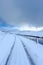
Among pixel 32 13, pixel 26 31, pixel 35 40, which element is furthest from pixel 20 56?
pixel 32 13

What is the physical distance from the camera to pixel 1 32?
2.99 feet

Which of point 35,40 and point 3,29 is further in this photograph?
A: point 3,29

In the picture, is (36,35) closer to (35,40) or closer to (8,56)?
(35,40)

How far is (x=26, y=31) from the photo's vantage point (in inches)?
36.9

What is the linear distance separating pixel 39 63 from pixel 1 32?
520 millimetres

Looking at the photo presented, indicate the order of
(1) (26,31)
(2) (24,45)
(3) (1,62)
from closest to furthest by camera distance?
1. (3) (1,62)
2. (2) (24,45)
3. (1) (26,31)

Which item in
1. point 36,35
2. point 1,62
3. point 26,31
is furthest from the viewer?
point 26,31

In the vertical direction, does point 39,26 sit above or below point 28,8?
below

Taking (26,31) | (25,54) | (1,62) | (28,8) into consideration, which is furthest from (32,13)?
(1,62)

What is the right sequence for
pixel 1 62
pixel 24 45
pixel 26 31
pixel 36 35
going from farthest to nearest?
pixel 26 31, pixel 36 35, pixel 24 45, pixel 1 62

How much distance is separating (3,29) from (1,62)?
518 millimetres

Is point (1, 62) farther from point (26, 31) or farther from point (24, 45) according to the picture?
point (26, 31)

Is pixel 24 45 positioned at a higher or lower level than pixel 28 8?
lower

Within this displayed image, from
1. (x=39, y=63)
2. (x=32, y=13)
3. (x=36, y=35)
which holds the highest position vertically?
(x=32, y=13)
